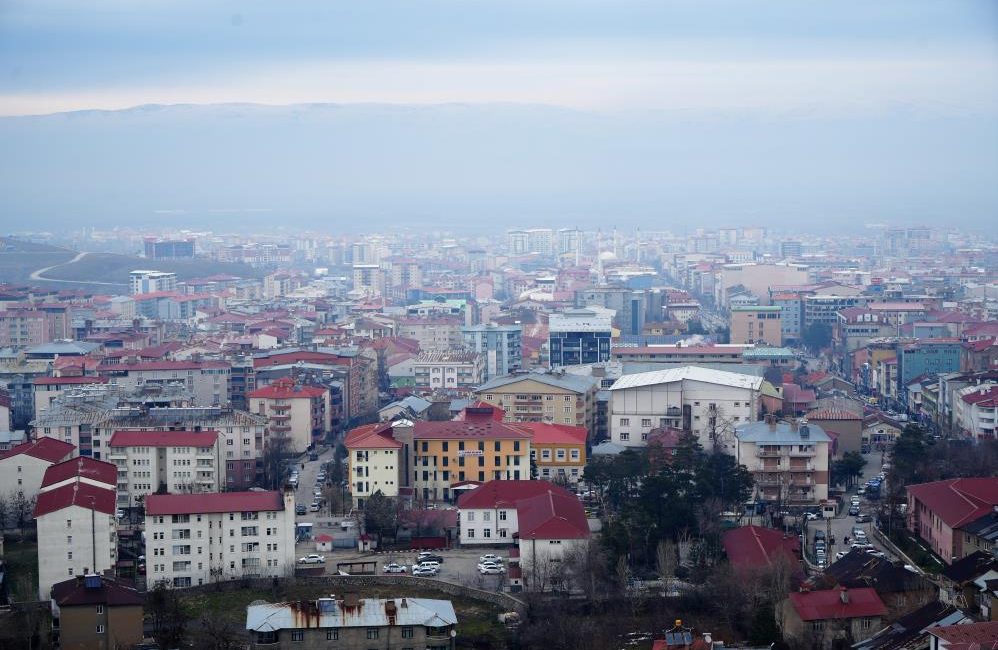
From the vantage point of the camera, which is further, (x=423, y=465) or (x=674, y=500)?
(x=423, y=465)

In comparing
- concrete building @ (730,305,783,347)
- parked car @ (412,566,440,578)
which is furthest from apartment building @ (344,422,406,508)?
concrete building @ (730,305,783,347)

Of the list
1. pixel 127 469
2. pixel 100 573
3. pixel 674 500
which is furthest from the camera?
pixel 127 469

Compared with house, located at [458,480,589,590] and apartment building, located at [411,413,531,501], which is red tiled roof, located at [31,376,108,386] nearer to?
apartment building, located at [411,413,531,501]

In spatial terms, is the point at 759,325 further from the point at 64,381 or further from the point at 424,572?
the point at 424,572

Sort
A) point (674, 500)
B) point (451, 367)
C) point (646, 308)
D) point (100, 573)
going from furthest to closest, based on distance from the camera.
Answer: point (646, 308) → point (451, 367) → point (674, 500) → point (100, 573)

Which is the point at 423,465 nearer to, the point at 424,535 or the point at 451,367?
the point at 424,535

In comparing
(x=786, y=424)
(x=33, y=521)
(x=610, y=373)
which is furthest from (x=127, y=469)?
(x=610, y=373)

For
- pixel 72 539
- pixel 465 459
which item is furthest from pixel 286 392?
pixel 72 539

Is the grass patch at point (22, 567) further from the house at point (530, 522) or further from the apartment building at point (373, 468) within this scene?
the house at point (530, 522)
